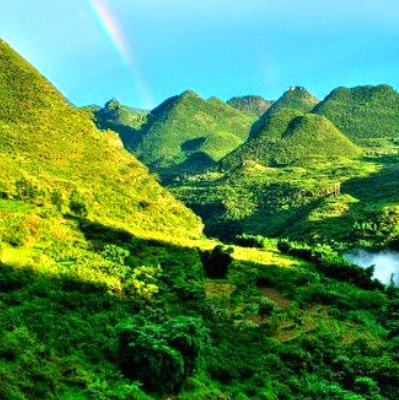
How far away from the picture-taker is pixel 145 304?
41.0 metres

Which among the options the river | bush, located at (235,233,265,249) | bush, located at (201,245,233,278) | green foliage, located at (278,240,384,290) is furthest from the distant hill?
the river

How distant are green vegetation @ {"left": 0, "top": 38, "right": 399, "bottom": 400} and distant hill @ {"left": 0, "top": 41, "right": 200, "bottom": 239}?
39 cm

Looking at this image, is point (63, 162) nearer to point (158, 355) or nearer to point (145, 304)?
point (145, 304)

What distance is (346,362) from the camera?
133ft

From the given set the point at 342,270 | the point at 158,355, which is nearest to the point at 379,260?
the point at 342,270

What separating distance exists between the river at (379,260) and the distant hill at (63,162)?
30539 millimetres

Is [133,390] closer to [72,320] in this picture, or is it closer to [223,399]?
[223,399]

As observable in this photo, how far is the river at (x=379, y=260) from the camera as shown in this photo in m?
110

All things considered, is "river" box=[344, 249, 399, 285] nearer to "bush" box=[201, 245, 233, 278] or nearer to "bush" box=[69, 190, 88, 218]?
"bush" box=[201, 245, 233, 278]

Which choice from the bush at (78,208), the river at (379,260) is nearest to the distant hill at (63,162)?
the bush at (78,208)

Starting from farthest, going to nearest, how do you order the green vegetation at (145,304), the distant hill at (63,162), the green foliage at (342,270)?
the green foliage at (342,270)
the distant hill at (63,162)
the green vegetation at (145,304)

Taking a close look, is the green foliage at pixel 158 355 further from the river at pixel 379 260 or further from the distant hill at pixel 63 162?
the river at pixel 379 260

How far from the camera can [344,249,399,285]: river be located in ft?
361

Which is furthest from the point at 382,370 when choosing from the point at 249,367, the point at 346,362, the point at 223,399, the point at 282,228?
the point at 282,228
